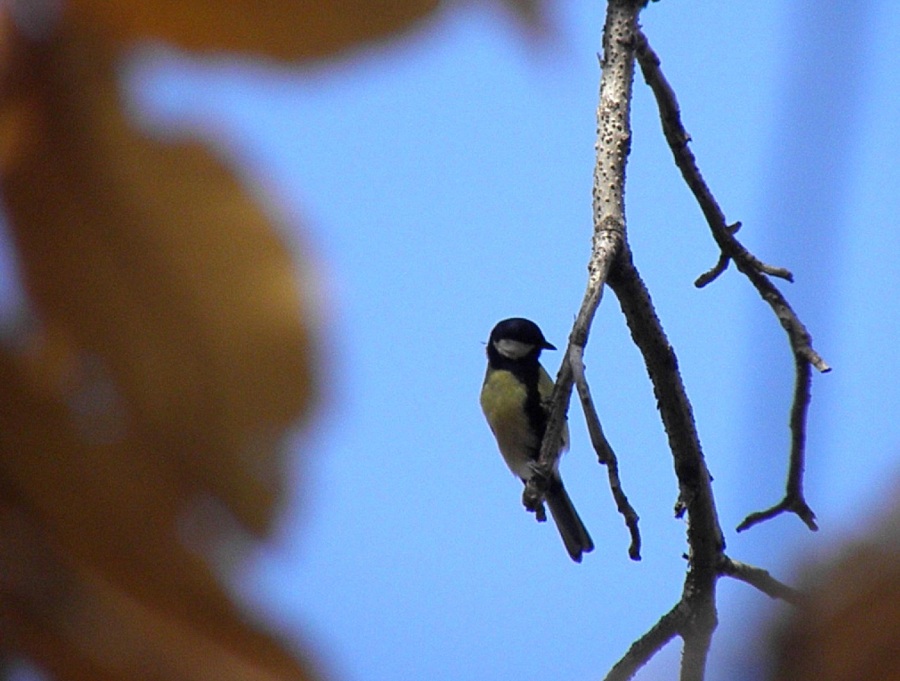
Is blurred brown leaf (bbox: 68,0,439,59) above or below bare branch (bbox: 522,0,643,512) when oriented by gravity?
below

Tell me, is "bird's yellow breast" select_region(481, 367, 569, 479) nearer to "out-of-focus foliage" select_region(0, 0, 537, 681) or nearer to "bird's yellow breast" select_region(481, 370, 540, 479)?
"bird's yellow breast" select_region(481, 370, 540, 479)

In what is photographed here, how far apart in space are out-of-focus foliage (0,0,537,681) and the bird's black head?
18.9ft

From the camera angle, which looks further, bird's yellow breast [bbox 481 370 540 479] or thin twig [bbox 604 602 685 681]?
bird's yellow breast [bbox 481 370 540 479]

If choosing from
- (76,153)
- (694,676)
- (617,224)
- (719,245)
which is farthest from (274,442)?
(719,245)

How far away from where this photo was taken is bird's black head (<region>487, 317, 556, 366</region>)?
6297mm

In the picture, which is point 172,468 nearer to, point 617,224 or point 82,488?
point 82,488

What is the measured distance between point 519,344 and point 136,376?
585cm

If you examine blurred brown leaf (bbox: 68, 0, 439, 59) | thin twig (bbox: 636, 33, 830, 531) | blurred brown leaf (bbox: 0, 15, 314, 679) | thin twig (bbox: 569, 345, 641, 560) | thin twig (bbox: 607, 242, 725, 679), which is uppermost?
thin twig (bbox: 636, 33, 830, 531)

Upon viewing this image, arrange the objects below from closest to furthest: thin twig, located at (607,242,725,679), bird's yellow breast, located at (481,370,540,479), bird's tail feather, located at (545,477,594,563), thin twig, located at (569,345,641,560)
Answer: thin twig, located at (569,345,641,560)
thin twig, located at (607,242,725,679)
bird's yellow breast, located at (481,370,540,479)
bird's tail feather, located at (545,477,594,563)

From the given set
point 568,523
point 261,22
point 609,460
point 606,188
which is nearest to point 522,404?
point 568,523

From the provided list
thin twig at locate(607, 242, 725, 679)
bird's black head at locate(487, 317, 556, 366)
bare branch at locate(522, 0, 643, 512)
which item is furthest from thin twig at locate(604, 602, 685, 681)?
bird's black head at locate(487, 317, 556, 366)

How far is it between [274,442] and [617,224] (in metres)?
2.73

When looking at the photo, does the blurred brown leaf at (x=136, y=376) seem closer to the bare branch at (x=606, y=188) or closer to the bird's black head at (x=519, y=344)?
the bare branch at (x=606, y=188)

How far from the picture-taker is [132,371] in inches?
20.2
